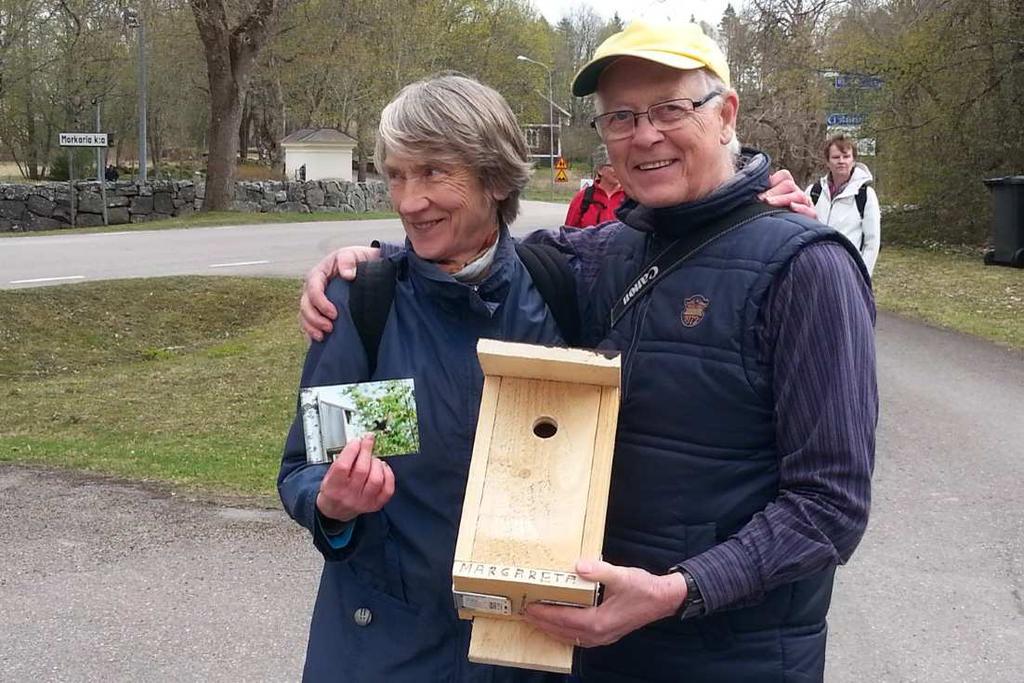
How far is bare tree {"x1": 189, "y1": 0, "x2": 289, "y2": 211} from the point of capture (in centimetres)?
1938

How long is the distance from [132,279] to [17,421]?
595 cm

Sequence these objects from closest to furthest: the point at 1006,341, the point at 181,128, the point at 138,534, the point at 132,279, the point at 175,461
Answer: the point at 138,534
the point at 175,461
the point at 1006,341
the point at 132,279
the point at 181,128

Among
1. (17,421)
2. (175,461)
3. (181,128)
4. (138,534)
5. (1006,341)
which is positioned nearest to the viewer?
(138,534)

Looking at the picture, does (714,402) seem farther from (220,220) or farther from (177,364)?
(220,220)

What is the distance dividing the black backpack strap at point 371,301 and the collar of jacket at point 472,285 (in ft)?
0.18

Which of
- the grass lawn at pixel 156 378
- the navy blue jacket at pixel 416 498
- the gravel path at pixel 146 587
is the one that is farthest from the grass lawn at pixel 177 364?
the navy blue jacket at pixel 416 498

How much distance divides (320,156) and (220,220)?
13.7 m

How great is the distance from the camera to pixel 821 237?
1.80 m

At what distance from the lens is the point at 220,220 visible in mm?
25422

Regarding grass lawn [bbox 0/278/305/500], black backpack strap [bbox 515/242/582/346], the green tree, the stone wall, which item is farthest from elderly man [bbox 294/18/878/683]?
the stone wall

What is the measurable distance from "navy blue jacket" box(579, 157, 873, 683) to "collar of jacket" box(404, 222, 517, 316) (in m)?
0.28

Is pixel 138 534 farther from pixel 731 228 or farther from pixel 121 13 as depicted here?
pixel 121 13

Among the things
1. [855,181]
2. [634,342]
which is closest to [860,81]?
[855,181]

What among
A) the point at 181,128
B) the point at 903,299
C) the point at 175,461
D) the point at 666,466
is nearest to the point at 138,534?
the point at 175,461
